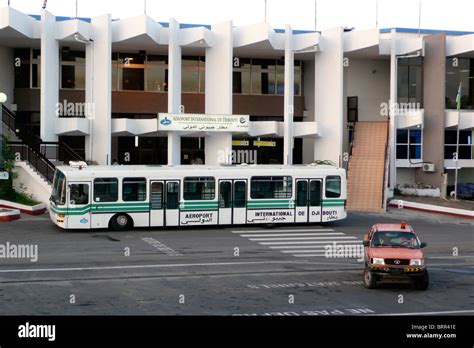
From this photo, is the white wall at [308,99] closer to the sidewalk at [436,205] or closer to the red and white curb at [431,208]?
the sidewalk at [436,205]

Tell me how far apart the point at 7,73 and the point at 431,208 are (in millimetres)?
29168

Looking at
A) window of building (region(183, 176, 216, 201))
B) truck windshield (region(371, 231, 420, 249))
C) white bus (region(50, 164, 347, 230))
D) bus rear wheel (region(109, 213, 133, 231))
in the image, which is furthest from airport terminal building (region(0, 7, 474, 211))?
truck windshield (region(371, 231, 420, 249))

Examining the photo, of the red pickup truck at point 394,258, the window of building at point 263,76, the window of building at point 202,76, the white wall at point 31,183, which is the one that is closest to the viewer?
the red pickup truck at point 394,258

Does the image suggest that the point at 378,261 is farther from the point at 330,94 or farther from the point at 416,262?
the point at 330,94

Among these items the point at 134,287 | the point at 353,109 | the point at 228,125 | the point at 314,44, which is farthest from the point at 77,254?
the point at 353,109

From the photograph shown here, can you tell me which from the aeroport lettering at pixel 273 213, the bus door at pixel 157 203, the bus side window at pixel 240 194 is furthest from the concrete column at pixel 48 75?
the aeroport lettering at pixel 273 213

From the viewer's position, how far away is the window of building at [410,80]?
4919cm

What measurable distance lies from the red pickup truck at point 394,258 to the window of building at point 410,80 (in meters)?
30.7

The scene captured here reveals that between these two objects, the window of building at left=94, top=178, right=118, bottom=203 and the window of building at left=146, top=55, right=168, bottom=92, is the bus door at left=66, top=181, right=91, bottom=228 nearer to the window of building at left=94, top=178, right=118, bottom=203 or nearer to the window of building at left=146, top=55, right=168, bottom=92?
the window of building at left=94, top=178, right=118, bottom=203

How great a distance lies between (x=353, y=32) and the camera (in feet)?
155

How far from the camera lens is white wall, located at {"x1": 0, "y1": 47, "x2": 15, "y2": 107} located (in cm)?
4756

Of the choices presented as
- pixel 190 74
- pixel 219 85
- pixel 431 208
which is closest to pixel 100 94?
pixel 219 85

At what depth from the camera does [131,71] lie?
1982 inches
